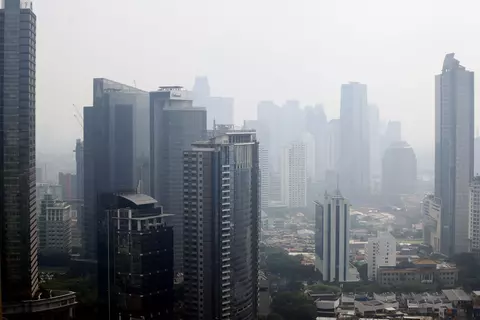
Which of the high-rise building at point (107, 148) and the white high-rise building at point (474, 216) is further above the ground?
the high-rise building at point (107, 148)

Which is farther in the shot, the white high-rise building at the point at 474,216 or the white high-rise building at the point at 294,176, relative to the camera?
the white high-rise building at the point at 294,176

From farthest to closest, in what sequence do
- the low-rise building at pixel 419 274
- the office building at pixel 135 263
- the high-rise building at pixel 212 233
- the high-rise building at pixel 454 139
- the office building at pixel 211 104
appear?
the high-rise building at pixel 454 139
the low-rise building at pixel 419 274
the office building at pixel 211 104
the high-rise building at pixel 212 233
the office building at pixel 135 263

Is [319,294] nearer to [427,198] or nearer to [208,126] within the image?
[208,126]

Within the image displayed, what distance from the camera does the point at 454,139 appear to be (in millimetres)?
8781

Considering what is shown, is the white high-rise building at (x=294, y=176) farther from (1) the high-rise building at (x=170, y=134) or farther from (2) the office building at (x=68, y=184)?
(2) the office building at (x=68, y=184)

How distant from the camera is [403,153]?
31.6 ft

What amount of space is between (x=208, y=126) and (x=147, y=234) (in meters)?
1.81

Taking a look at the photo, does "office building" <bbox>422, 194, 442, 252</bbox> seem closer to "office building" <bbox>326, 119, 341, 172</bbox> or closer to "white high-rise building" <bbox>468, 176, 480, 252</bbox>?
"white high-rise building" <bbox>468, 176, 480, 252</bbox>

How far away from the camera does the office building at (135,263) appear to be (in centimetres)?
478

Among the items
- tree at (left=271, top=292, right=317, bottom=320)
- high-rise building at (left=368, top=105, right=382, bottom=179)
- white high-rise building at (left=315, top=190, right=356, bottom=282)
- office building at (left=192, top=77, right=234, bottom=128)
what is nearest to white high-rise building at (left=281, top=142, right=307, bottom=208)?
high-rise building at (left=368, top=105, right=382, bottom=179)

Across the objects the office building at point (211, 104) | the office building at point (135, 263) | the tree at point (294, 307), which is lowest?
the tree at point (294, 307)

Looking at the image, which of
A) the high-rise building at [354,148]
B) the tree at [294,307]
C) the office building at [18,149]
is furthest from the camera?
the high-rise building at [354,148]

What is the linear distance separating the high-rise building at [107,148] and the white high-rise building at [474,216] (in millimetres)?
4260

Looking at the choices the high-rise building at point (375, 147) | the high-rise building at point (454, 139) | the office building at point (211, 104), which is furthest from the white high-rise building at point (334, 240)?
the high-rise building at point (375, 147)
